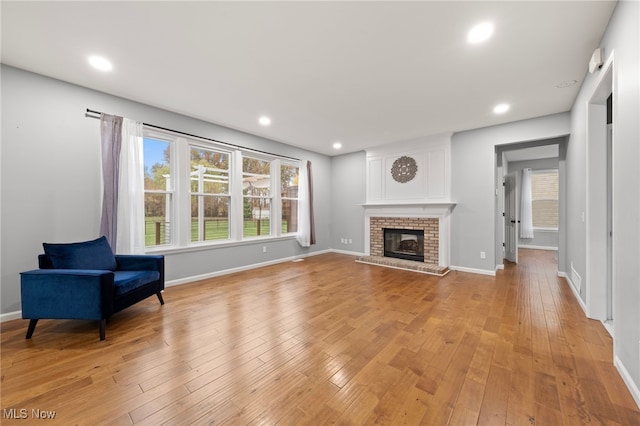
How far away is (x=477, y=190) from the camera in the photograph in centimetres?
452

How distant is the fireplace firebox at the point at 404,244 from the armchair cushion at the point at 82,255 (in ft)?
16.4

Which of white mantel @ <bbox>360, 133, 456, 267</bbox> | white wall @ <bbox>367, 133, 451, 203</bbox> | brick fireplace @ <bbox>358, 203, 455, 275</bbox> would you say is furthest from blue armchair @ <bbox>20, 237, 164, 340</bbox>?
white wall @ <bbox>367, 133, 451, 203</bbox>

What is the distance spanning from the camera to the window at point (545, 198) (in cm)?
723

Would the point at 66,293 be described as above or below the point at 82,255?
below

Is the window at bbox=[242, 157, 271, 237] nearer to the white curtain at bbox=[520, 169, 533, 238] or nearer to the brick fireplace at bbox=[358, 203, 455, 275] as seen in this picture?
the brick fireplace at bbox=[358, 203, 455, 275]

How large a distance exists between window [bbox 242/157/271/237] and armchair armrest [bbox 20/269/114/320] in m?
2.70

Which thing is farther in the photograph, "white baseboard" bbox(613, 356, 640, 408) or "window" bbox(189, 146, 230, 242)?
"window" bbox(189, 146, 230, 242)

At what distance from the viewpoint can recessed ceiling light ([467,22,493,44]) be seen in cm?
201

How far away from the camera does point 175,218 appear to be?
3885mm

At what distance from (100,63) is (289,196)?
3.86 metres

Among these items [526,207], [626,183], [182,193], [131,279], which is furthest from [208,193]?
[526,207]

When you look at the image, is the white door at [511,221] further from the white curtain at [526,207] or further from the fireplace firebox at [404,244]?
the fireplace firebox at [404,244]

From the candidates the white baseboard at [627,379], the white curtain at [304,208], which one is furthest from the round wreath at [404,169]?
the white baseboard at [627,379]

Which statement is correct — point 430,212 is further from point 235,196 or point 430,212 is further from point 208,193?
point 208,193
